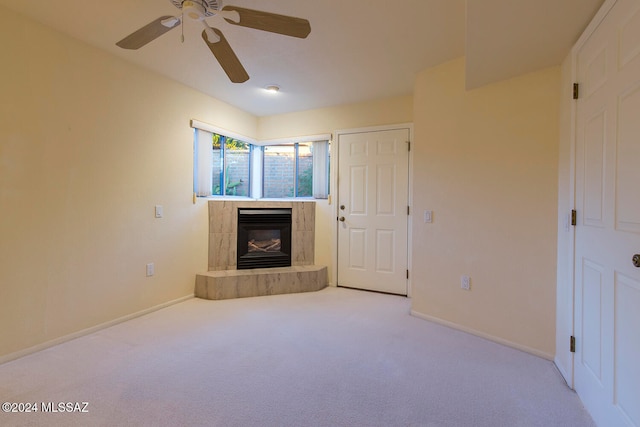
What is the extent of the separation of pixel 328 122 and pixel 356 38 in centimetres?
183

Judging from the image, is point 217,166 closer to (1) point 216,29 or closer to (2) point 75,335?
(2) point 75,335

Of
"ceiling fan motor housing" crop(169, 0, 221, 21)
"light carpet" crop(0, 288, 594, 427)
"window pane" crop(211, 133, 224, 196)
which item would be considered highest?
"ceiling fan motor housing" crop(169, 0, 221, 21)

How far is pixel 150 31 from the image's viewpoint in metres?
1.76

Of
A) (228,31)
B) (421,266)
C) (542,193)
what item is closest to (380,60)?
(228,31)

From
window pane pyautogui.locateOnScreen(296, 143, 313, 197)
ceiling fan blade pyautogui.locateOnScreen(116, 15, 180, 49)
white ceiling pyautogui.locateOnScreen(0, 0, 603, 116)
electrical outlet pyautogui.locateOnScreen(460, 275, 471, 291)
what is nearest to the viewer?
ceiling fan blade pyautogui.locateOnScreen(116, 15, 180, 49)

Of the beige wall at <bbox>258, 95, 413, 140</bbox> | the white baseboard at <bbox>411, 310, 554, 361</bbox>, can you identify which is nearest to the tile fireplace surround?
the beige wall at <bbox>258, 95, 413, 140</bbox>

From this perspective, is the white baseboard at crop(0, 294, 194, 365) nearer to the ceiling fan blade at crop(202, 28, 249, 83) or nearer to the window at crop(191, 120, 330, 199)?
the window at crop(191, 120, 330, 199)

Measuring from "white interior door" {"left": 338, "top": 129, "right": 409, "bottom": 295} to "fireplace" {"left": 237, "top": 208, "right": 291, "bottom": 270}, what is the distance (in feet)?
2.59

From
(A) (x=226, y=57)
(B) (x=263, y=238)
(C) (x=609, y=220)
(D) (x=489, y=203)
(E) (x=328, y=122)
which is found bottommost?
(B) (x=263, y=238)

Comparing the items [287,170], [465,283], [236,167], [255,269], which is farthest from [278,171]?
[465,283]

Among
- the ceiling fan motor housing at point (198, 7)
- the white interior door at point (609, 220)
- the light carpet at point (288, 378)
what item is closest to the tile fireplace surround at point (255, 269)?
the light carpet at point (288, 378)

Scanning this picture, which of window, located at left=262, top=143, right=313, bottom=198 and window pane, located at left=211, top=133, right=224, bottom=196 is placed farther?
window, located at left=262, top=143, right=313, bottom=198

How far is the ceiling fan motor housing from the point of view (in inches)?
62.0

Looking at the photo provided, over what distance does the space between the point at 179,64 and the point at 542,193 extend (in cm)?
344
